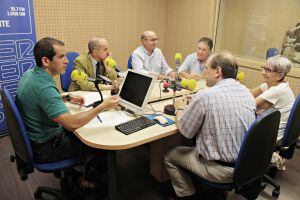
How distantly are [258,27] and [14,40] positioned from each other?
10.8ft

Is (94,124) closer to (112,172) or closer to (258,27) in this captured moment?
(112,172)

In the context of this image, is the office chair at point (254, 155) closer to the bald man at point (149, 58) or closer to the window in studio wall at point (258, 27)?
the bald man at point (149, 58)

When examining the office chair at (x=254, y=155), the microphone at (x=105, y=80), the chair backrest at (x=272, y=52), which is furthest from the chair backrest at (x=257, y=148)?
the chair backrest at (x=272, y=52)

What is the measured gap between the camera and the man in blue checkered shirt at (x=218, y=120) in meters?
1.50

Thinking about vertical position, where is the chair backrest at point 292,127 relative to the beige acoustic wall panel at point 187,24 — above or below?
below

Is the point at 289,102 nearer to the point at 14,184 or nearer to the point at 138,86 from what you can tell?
the point at 138,86

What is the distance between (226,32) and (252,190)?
295cm

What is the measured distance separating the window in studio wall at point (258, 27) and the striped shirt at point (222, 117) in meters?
2.15

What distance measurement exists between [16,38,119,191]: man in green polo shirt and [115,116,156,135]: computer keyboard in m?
0.17

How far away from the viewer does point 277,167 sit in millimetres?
2414

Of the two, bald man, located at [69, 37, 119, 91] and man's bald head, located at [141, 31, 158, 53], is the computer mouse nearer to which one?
bald man, located at [69, 37, 119, 91]

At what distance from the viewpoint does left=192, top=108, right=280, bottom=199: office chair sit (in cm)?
140

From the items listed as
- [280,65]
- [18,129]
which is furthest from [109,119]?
[280,65]

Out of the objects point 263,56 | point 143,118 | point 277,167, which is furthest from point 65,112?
point 263,56
